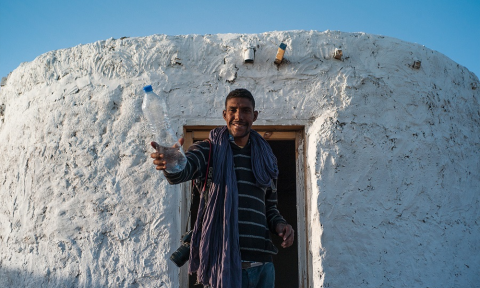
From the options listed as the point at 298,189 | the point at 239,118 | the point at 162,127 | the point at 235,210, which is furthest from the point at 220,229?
the point at 298,189

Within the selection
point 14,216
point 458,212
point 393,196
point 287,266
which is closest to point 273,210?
point 393,196

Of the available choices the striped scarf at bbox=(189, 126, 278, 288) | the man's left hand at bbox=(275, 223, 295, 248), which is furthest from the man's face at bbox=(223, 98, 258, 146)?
the man's left hand at bbox=(275, 223, 295, 248)

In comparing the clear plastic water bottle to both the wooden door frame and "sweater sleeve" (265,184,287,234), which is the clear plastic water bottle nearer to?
the wooden door frame

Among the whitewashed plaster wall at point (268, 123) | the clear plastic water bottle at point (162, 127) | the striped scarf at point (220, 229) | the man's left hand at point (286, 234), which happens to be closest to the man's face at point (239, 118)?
the striped scarf at point (220, 229)

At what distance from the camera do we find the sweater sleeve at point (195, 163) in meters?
2.14

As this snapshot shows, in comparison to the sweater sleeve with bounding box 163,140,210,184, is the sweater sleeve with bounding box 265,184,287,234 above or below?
below

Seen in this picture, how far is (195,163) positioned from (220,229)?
360 mm

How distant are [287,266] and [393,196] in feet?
19.3

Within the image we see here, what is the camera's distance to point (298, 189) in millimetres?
3799

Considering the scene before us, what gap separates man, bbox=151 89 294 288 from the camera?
88.4 inches

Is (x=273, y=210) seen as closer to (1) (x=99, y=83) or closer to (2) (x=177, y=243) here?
(2) (x=177, y=243)

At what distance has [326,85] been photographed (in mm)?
3818

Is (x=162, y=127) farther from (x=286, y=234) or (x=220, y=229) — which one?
(x=286, y=234)

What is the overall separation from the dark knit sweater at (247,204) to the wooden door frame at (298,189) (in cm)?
128
